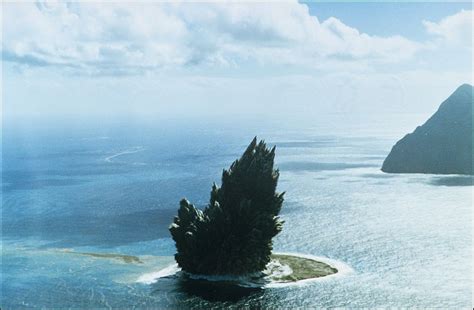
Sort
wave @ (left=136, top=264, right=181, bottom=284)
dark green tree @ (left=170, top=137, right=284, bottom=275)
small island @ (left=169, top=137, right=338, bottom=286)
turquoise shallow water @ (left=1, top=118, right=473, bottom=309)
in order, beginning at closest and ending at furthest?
1. turquoise shallow water @ (left=1, top=118, right=473, bottom=309)
2. wave @ (left=136, top=264, right=181, bottom=284)
3. small island @ (left=169, top=137, right=338, bottom=286)
4. dark green tree @ (left=170, top=137, right=284, bottom=275)

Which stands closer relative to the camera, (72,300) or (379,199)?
(72,300)

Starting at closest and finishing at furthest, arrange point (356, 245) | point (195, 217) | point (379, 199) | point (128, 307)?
1. point (128, 307)
2. point (195, 217)
3. point (356, 245)
4. point (379, 199)

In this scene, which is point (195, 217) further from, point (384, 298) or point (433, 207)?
point (433, 207)

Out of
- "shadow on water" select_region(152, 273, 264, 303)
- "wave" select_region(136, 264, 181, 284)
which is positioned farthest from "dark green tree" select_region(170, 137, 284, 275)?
"shadow on water" select_region(152, 273, 264, 303)

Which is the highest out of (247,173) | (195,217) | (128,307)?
(247,173)

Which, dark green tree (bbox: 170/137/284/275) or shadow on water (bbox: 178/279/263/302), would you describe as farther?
dark green tree (bbox: 170/137/284/275)

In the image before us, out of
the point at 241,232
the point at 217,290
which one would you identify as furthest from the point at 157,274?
the point at 241,232

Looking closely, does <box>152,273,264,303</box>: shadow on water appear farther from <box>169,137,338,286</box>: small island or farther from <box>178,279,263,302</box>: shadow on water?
<box>169,137,338,286</box>: small island

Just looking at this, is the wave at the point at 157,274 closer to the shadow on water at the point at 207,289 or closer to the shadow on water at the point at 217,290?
the shadow on water at the point at 207,289

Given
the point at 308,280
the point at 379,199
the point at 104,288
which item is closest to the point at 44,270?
the point at 104,288
